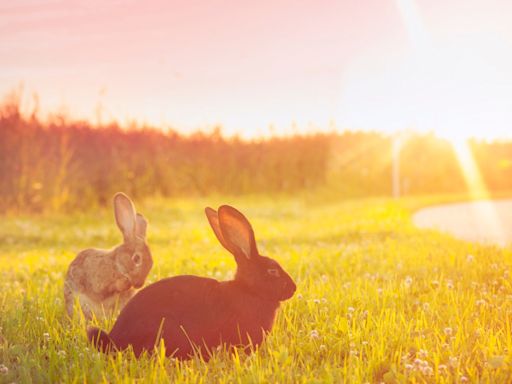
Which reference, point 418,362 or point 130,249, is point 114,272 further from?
point 418,362

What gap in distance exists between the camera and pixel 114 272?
177 inches

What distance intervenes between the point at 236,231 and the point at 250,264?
0.23m

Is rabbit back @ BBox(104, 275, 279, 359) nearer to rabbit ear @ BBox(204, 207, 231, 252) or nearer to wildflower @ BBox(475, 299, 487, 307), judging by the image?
rabbit ear @ BBox(204, 207, 231, 252)

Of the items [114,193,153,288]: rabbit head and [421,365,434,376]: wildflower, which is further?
[114,193,153,288]: rabbit head

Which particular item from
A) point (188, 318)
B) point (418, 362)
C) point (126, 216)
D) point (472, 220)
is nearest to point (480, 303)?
point (418, 362)

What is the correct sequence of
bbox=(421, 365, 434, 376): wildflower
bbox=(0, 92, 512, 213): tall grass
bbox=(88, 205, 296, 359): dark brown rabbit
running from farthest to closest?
bbox=(0, 92, 512, 213): tall grass < bbox=(88, 205, 296, 359): dark brown rabbit < bbox=(421, 365, 434, 376): wildflower

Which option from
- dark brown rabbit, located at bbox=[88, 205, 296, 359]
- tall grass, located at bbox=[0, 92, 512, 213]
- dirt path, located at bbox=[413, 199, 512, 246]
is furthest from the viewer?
tall grass, located at bbox=[0, 92, 512, 213]

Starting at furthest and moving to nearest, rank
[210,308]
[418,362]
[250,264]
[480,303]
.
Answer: [480,303], [250,264], [210,308], [418,362]

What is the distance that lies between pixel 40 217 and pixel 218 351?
12.4 m

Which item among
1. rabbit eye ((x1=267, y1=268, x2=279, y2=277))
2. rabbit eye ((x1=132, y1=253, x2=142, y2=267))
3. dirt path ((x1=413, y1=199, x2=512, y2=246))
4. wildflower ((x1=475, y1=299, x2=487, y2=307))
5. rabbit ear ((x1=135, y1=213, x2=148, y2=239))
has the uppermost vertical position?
rabbit ear ((x1=135, y1=213, x2=148, y2=239))

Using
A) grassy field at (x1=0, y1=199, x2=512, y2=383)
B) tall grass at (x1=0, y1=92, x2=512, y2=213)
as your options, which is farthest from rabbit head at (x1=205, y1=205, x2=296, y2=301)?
tall grass at (x1=0, y1=92, x2=512, y2=213)

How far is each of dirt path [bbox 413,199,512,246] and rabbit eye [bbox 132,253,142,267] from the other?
5.92 meters

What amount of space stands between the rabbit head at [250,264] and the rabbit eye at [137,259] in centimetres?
110

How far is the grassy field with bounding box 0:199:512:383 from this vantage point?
132 inches
